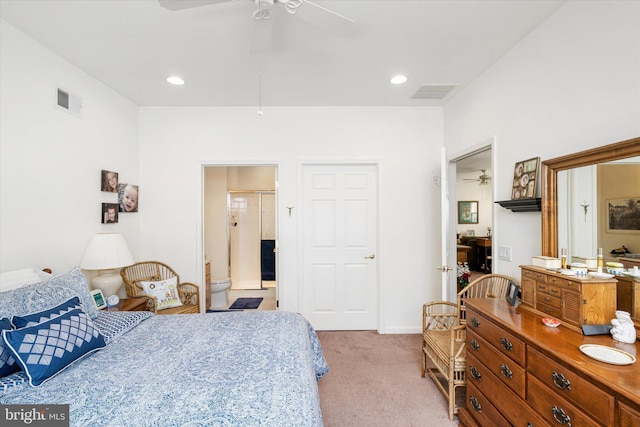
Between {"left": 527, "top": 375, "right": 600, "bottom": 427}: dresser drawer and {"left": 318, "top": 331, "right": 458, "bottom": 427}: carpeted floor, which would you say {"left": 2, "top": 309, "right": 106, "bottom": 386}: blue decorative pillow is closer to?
{"left": 318, "top": 331, "right": 458, "bottom": 427}: carpeted floor

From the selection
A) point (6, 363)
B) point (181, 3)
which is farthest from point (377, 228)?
point (6, 363)

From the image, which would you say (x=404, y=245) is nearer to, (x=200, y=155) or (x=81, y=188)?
(x=200, y=155)

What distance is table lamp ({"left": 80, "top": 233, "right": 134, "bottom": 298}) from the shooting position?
252cm

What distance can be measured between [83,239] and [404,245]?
10.9 ft

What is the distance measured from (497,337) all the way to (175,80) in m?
3.35

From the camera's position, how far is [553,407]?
1238 mm

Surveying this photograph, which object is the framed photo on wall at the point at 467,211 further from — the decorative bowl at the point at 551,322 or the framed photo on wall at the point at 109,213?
the framed photo on wall at the point at 109,213

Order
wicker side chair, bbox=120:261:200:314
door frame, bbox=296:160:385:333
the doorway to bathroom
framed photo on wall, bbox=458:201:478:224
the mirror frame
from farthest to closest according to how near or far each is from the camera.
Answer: framed photo on wall, bbox=458:201:478:224
the doorway to bathroom
door frame, bbox=296:160:385:333
wicker side chair, bbox=120:261:200:314
the mirror frame

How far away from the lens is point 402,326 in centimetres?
353

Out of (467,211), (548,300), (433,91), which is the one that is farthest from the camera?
(467,211)

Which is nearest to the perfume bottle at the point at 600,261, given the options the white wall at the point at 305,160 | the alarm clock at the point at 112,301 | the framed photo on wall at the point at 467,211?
the white wall at the point at 305,160

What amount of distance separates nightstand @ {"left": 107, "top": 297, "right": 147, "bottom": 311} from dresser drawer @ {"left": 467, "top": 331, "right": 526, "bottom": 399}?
2792 millimetres

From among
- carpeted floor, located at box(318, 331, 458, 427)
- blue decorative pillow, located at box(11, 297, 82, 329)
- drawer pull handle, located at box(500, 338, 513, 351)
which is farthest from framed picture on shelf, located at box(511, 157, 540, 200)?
blue decorative pillow, located at box(11, 297, 82, 329)

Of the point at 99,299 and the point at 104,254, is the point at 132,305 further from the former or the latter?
the point at 104,254
